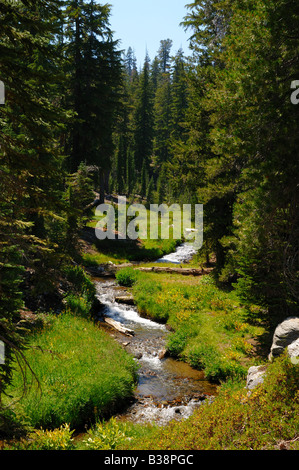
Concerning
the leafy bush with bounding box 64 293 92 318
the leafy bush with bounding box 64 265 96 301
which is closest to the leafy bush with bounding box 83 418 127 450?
the leafy bush with bounding box 64 293 92 318

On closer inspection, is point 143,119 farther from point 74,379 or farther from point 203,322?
point 74,379

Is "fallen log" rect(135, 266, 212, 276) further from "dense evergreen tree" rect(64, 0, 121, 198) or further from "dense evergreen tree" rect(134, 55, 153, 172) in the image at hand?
"dense evergreen tree" rect(134, 55, 153, 172)

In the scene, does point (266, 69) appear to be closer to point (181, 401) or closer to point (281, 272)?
point (281, 272)

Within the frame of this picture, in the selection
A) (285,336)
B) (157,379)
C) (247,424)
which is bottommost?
(157,379)

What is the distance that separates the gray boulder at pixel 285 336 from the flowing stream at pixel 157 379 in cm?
262

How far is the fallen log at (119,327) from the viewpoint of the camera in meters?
13.7

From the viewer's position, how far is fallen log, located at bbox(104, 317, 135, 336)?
1370 cm

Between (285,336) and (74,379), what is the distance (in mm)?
6168

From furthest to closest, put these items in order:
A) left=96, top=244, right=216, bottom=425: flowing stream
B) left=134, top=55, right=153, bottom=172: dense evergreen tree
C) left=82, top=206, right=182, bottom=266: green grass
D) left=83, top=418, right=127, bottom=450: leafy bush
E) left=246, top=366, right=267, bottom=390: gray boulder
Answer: left=134, top=55, right=153, bottom=172: dense evergreen tree → left=82, top=206, right=182, bottom=266: green grass → left=96, top=244, right=216, bottom=425: flowing stream → left=246, top=366, right=267, bottom=390: gray boulder → left=83, top=418, right=127, bottom=450: leafy bush

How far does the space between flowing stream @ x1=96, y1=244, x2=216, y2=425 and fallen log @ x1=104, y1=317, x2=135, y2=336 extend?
21 centimetres

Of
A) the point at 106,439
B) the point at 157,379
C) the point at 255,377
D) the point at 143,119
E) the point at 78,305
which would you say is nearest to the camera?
the point at 106,439

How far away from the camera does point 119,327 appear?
46.0ft

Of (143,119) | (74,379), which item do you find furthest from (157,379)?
(143,119)
